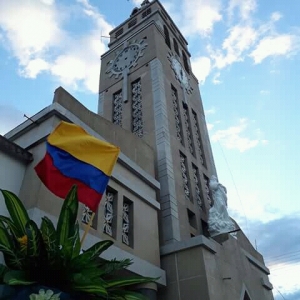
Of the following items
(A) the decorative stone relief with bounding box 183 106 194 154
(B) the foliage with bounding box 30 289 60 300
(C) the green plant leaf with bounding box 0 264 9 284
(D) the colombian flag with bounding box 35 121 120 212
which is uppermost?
(A) the decorative stone relief with bounding box 183 106 194 154

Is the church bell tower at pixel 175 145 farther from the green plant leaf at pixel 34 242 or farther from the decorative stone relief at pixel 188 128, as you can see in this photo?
the green plant leaf at pixel 34 242

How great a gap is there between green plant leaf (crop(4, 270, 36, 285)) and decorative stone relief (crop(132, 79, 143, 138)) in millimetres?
12051

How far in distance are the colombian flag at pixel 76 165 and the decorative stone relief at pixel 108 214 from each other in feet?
11.3

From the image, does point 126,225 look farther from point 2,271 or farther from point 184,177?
point 2,271

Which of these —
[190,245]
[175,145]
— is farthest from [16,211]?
[175,145]

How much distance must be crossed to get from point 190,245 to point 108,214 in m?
3.00

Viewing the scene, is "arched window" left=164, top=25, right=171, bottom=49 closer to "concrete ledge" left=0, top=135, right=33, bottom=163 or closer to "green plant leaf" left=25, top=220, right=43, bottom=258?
"concrete ledge" left=0, top=135, right=33, bottom=163

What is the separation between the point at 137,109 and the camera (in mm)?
19500

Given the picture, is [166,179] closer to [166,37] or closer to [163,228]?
[163,228]

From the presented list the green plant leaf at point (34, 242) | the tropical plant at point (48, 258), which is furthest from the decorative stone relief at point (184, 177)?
the green plant leaf at point (34, 242)

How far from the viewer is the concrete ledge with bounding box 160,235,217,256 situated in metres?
11.8

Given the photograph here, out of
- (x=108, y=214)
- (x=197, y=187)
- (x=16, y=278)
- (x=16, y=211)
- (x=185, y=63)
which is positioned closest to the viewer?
(x=16, y=278)

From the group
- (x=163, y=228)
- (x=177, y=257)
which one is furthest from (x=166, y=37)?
(x=177, y=257)

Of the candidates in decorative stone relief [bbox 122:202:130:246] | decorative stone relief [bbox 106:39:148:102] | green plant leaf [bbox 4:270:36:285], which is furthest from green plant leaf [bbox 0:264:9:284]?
decorative stone relief [bbox 106:39:148:102]
